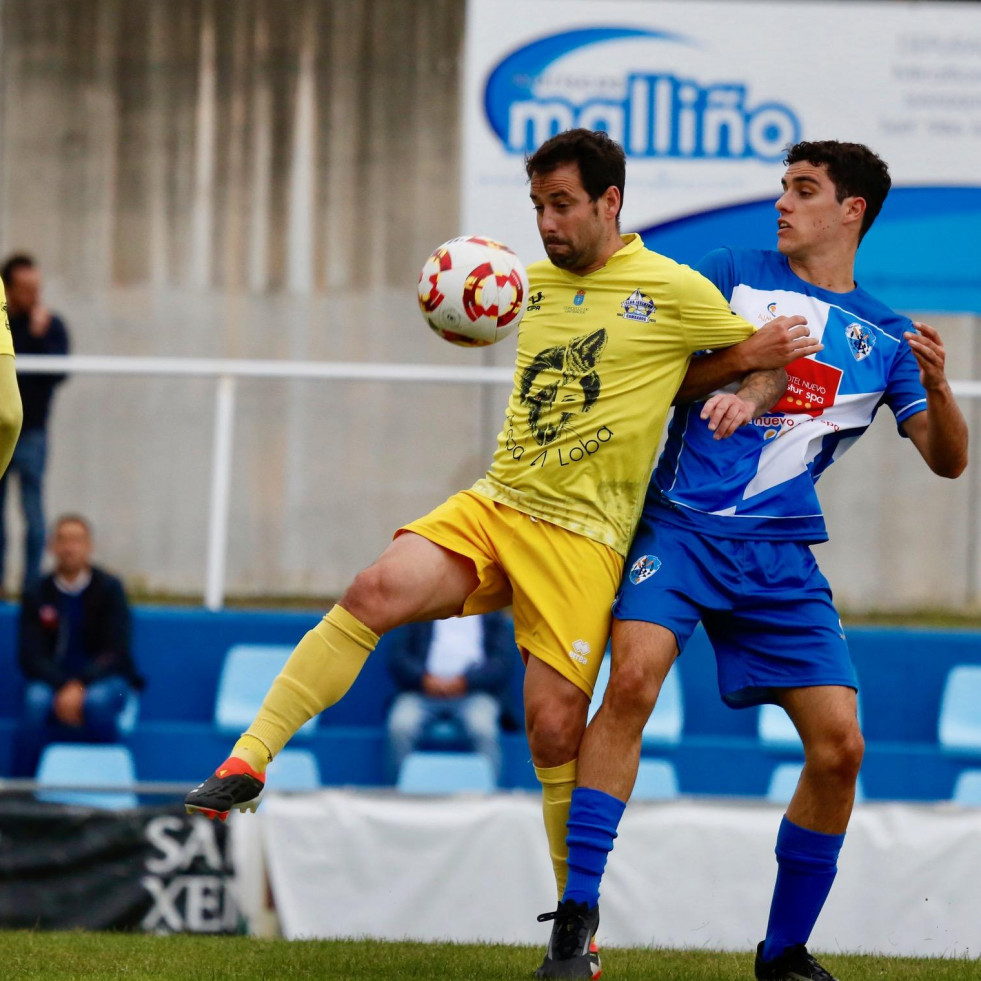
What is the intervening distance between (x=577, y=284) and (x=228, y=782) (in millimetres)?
1725

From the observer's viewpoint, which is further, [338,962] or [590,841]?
[338,962]

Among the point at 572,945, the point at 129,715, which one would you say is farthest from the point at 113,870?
the point at 572,945

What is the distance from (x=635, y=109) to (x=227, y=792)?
5909 mm

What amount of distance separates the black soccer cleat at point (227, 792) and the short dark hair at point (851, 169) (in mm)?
2357

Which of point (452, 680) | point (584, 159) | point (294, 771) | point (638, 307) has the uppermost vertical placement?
point (584, 159)

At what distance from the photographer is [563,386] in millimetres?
4602

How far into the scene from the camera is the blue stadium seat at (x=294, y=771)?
7.88m

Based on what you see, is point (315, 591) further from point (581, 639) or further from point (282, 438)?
point (581, 639)

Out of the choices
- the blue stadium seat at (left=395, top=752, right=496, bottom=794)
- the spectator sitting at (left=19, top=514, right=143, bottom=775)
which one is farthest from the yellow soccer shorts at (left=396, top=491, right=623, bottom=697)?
the spectator sitting at (left=19, top=514, right=143, bottom=775)

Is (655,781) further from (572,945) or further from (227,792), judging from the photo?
(227,792)

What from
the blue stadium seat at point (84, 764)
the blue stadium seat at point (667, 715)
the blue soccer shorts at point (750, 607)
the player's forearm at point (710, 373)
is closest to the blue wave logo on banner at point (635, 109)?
the blue stadium seat at point (667, 715)

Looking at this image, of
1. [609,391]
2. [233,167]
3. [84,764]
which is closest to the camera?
[609,391]

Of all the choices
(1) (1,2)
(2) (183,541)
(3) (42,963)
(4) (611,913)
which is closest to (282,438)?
(2) (183,541)

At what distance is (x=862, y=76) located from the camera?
911 centimetres
